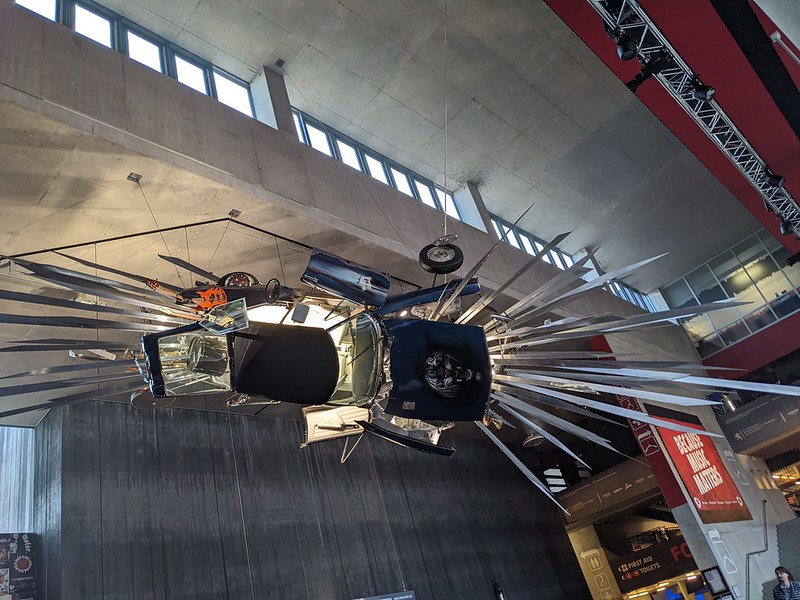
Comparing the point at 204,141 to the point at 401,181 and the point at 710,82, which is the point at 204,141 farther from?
the point at 710,82

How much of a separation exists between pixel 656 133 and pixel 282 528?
10.6 metres

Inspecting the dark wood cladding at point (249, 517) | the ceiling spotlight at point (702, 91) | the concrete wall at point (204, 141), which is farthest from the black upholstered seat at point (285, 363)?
the ceiling spotlight at point (702, 91)

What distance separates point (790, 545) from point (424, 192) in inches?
426

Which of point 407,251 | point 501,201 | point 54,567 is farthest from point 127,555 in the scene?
point 501,201

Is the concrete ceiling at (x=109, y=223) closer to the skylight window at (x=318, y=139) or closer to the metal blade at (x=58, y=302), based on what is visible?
the metal blade at (x=58, y=302)

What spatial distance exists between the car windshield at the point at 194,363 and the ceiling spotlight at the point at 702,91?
23.8 ft

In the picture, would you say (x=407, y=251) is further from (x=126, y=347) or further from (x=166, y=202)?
(x=126, y=347)

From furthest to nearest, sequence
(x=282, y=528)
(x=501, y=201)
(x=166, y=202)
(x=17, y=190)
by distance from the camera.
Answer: (x=501, y=201)
(x=282, y=528)
(x=166, y=202)
(x=17, y=190)

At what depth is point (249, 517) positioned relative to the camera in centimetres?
1034

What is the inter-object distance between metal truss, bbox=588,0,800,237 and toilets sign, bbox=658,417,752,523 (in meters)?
4.58

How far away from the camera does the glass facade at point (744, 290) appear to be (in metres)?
17.0

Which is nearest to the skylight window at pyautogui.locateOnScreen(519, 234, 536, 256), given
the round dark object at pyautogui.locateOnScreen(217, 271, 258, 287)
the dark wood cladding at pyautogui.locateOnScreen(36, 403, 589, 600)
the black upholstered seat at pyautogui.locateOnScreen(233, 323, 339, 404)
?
the dark wood cladding at pyautogui.locateOnScreen(36, 403, 589, 600)

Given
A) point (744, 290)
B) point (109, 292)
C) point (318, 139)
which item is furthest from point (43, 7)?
point (744, 290)

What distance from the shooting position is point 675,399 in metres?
4.00
